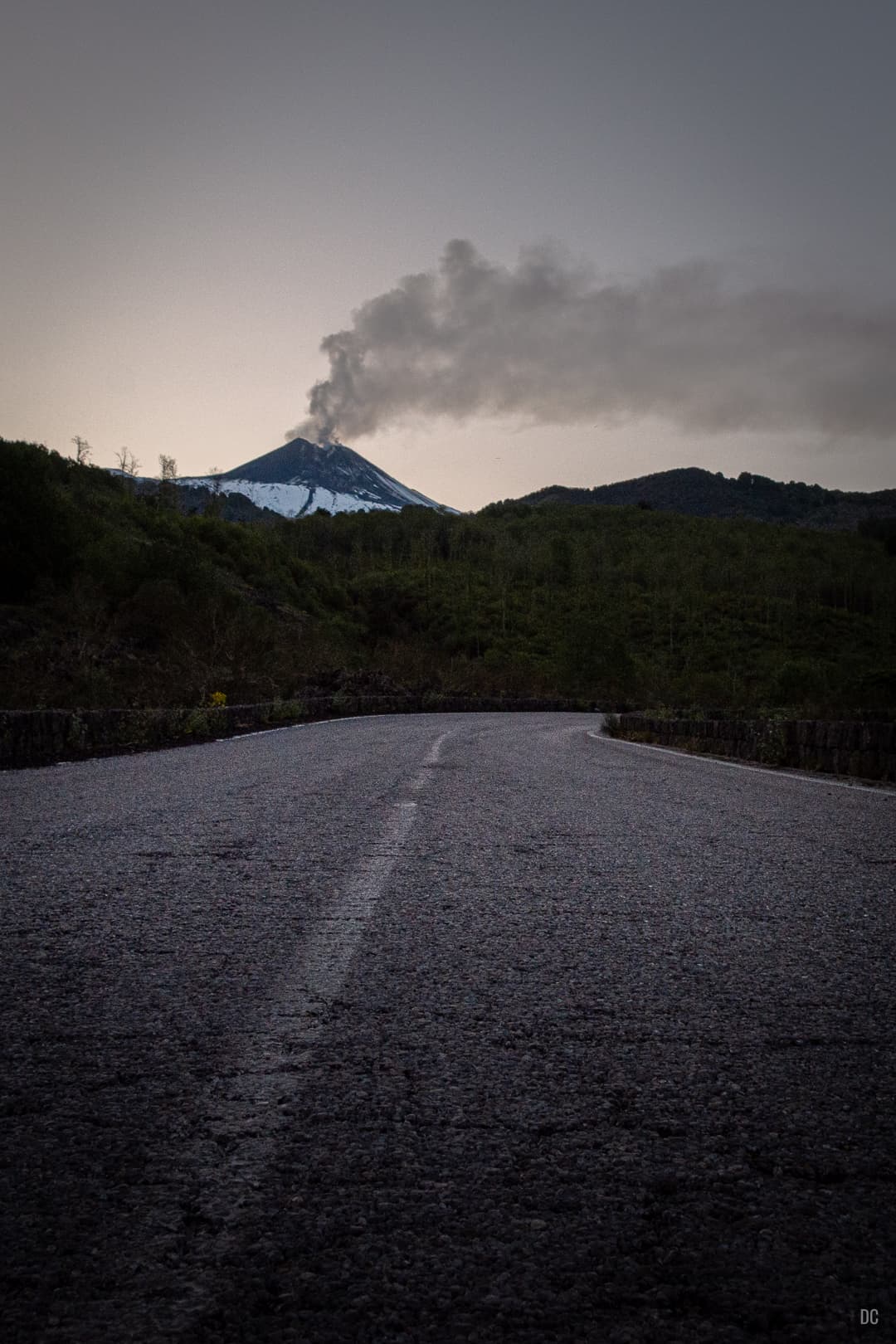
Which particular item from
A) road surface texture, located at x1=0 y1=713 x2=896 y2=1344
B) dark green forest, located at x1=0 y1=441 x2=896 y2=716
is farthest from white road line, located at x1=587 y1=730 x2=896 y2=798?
road surface texture, located at x1=0 y1=713 x2=896 y2=1344

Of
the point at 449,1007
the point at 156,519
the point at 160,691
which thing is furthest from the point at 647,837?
the point at 156,519

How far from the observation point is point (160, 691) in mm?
16203

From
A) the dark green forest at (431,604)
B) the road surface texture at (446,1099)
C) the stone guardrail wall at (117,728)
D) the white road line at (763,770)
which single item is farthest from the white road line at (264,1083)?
the dark green forest at (431,604)

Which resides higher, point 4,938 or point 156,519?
point 156,519

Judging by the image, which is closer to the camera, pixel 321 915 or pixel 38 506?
pixel 321 915

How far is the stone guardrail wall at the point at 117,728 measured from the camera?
9688 millimetres

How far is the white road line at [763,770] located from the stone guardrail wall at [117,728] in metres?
6.82

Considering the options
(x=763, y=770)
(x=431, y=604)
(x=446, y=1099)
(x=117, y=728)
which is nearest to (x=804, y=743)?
(x=763, y=770)

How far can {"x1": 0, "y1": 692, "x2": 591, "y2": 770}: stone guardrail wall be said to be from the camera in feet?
31.8

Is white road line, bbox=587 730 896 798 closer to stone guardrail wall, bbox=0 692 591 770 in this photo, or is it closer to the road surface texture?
the road surface texture

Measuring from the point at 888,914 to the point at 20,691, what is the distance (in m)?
12.7

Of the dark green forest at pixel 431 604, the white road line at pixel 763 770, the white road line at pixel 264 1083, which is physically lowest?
the white road line at pixel 763 770

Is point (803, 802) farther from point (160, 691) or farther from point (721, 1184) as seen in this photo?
point (160, 691)

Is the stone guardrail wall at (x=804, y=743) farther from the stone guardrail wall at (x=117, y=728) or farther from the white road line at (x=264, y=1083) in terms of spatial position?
the stone guardrail wall at (x=117, y=728)
